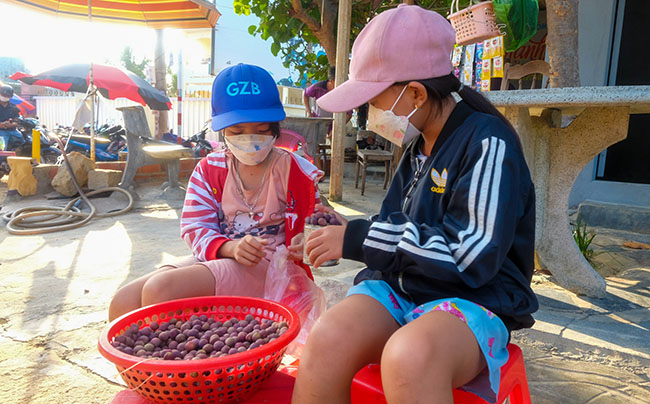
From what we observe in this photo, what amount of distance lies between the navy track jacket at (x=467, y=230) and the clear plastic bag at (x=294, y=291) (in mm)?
594

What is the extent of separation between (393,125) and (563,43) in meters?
2.27

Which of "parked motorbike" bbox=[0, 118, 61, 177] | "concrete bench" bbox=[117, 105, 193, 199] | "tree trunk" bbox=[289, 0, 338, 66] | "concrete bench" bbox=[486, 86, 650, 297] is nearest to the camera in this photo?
"concrete bench" bbox=[486, 86, 650, 297]

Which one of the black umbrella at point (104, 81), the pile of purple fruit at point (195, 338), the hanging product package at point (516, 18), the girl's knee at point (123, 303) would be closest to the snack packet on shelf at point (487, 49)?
the hanging product package at point (516, 18)

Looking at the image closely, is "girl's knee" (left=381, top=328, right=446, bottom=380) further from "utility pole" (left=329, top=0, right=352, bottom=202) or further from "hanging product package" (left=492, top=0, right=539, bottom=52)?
"utility pole" (left=329, top=0, right=352, bottom=202)

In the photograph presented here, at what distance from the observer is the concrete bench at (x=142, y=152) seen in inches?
241

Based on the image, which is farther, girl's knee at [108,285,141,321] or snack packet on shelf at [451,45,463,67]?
snack packet on shelf at [451,45,463,67]

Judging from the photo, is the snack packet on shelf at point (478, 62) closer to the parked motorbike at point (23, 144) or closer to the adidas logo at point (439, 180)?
the adidas logo at point (439, 180)

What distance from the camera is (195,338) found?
4.86 feet

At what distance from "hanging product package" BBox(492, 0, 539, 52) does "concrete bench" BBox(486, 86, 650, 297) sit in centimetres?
47

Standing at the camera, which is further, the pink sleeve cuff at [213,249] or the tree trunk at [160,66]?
the tree trunk at [160,66]

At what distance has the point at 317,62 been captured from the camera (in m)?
8.85

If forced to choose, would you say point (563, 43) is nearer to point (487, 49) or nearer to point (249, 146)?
point (487, 49)

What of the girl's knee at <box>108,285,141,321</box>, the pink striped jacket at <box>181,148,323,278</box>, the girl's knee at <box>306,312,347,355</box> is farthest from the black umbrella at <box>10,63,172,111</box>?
the girl's knee at <box>306,312,347,355</box>

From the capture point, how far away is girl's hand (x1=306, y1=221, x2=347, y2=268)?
1.29m
